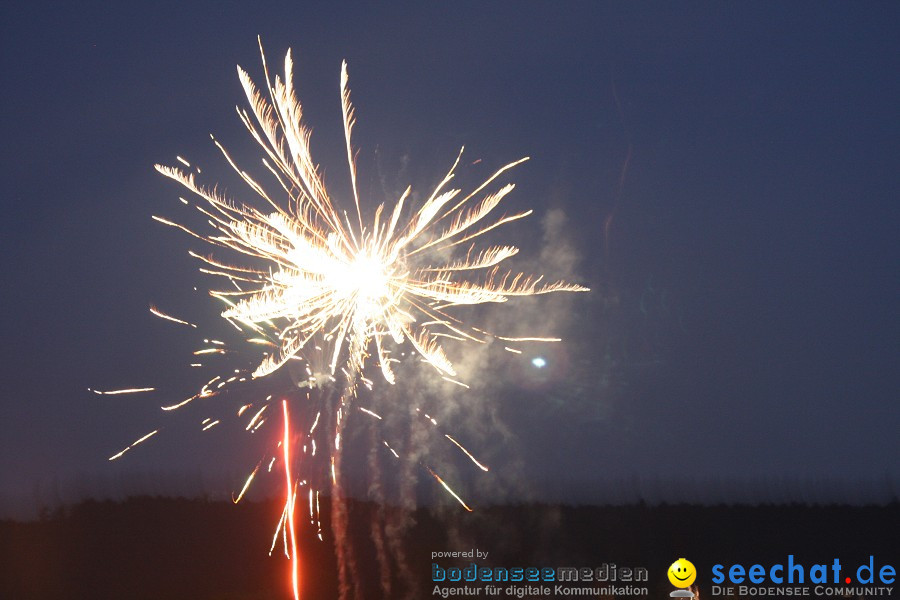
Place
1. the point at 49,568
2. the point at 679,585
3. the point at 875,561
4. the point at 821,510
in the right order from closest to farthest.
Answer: the point at 679,585
the point at 875,561
the point at 49,568
the point at 821,510

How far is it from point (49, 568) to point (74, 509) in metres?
3.09

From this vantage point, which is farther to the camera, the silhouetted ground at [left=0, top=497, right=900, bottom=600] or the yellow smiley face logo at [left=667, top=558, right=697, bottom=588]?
the silhouetted ground at [left=0, top=497, right=900, bottom=600]

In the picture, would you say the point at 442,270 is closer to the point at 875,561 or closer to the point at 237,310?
the point at 237,310

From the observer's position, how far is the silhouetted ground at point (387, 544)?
17.2m

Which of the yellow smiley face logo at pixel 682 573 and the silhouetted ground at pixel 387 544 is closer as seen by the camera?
the yellow smiley face logo at pixel 682 573

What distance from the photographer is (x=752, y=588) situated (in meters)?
15.9

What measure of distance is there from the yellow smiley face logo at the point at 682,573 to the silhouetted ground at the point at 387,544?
257 millimetres

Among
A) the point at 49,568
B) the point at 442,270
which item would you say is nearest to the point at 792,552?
the point at 442,270

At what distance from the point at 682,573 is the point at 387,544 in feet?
18.7

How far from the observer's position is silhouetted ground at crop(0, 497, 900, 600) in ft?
56.5

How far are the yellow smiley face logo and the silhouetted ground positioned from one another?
0.26 metres

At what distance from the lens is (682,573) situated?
53.1 ft

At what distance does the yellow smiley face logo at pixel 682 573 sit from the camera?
625 inches

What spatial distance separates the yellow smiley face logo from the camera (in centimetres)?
1587
